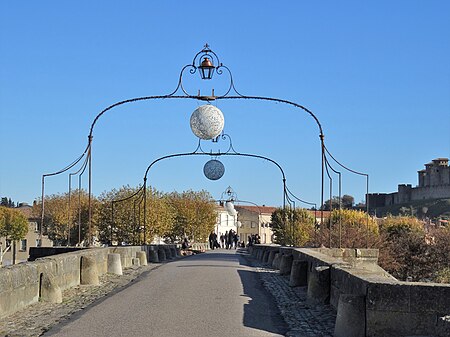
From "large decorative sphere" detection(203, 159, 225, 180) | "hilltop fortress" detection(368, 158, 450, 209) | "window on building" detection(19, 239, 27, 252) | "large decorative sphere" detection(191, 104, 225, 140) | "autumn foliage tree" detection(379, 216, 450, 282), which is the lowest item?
"window on building" detection(19, 239, 27, 252)

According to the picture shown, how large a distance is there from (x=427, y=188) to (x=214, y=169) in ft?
529

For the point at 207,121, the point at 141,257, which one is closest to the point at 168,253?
the point at 141,257

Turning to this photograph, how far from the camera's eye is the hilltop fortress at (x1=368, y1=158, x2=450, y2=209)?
181000mm

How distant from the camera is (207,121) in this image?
2270 cm

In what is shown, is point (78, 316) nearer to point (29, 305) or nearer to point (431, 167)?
point (29, 305)

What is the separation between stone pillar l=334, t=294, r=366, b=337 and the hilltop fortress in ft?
573

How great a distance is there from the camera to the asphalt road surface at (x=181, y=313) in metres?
10.2

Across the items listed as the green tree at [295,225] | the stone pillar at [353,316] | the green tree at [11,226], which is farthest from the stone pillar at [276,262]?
the green tree at [11,226]

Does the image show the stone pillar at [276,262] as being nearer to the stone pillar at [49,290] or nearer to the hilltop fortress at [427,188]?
the stone pillar at [49,290]

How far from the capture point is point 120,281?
18.4 metres

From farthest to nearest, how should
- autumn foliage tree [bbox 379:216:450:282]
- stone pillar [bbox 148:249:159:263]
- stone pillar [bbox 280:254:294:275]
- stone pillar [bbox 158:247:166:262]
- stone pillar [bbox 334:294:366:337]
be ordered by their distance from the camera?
autumn foliage tree [bbox 379:216:450:282]
stone pillar [bbox 158:247:166:262]
stone pillar [bbox 148:249:159:263]
stone pillar [bbox 280:254:294:275]
stone pillar [bbox 334:294:366:337]

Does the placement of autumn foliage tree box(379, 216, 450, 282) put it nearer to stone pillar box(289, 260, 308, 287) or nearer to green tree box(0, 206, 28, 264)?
stone pillar box(289, 260, 308, 287)

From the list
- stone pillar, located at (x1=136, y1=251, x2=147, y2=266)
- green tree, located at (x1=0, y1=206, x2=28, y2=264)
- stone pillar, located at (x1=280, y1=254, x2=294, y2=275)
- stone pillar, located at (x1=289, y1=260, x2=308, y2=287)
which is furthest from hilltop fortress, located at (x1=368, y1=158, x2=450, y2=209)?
stone pillar, located at (x1=289, y1=260, x2=308, y2=287)

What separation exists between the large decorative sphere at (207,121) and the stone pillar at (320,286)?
378 inches
